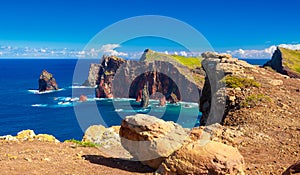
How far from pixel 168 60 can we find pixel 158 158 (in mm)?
150412

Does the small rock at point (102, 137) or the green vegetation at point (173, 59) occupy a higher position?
the green vegetation at point (173, 59)

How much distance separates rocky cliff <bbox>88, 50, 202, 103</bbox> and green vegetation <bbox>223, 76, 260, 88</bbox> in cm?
11836

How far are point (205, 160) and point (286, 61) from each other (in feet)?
336

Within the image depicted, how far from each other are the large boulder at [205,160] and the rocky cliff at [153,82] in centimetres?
13555

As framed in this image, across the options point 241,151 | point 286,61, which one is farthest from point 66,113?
point 241,151

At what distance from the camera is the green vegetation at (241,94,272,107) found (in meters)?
24.1

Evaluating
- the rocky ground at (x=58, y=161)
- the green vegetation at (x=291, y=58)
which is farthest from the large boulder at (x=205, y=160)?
the green vegetation at (x=291, y=58)

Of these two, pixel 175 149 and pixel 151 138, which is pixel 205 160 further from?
pixel 151 138

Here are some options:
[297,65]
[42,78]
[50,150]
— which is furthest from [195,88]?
[50,150]

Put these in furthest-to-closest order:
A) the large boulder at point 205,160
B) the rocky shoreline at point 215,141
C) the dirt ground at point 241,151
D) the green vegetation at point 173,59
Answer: the green vegetation at point 173,59, the dirt ground at point 241,151, the rocky shoreline at point 215,141, the large boulder at point 205,160

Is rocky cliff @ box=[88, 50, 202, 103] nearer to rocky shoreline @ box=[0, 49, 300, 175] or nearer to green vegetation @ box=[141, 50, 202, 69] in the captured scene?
green vegetation @ box=[141, 50, 202, 69]

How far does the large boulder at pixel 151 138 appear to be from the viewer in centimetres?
1357

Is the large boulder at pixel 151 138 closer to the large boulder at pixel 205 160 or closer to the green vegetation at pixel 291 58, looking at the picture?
the large boulder at pixel 205 160

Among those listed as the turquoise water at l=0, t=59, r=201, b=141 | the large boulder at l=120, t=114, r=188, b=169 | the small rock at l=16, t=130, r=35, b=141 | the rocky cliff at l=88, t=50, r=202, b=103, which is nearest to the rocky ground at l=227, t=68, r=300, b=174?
the large boulder at l=120, t=114, r=188, b=169
